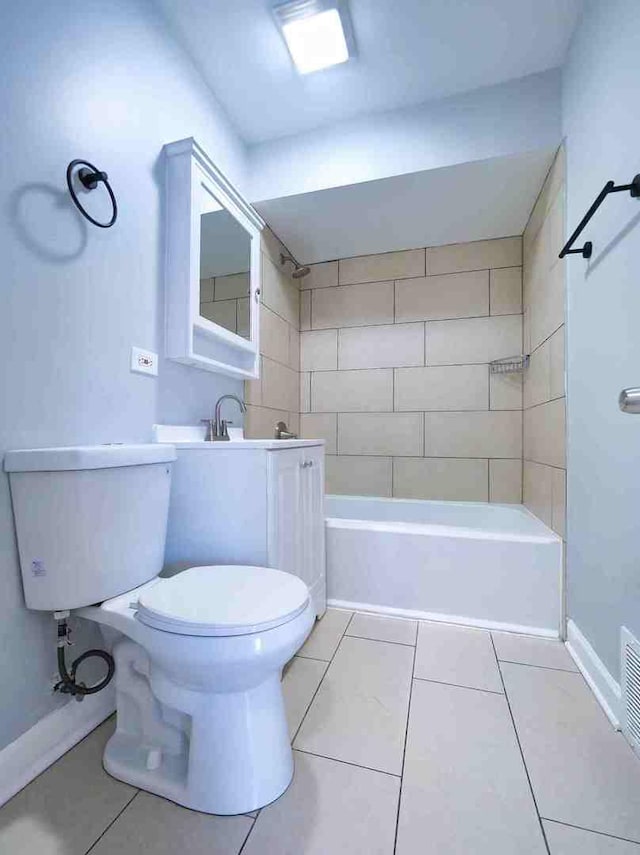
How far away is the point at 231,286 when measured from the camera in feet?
5.68

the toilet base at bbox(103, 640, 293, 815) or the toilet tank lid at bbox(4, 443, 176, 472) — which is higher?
the toilet tank lid at bbox(4, 443, 176, 472)

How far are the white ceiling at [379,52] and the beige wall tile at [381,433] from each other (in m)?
1.65

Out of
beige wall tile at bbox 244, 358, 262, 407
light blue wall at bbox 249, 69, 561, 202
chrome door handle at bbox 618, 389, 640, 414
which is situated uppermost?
light blue wall at bbox 249, 69, 561, 202

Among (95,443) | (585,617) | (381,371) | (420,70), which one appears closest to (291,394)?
(381,371)

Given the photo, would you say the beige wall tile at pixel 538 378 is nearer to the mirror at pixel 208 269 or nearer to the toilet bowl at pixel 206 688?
the mirror at pixel 208 269

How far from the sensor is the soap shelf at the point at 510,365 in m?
2.23

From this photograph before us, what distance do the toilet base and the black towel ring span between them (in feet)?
3.88

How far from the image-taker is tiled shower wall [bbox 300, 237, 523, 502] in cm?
236

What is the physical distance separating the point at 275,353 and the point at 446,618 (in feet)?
5.49

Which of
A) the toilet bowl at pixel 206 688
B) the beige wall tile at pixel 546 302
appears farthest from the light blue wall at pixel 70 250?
the beige wall tile at pixel 546 302

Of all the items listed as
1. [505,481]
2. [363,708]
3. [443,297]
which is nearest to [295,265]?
[443,297]

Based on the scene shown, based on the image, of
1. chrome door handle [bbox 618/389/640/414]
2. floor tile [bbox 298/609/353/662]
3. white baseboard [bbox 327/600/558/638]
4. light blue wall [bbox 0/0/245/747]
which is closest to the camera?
chrome door handle [bbox 618/389/640/414]

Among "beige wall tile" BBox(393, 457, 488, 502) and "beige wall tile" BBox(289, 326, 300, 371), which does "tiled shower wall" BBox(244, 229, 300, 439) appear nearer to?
"beige wall tile" BBox(289, 326, 300, 371)

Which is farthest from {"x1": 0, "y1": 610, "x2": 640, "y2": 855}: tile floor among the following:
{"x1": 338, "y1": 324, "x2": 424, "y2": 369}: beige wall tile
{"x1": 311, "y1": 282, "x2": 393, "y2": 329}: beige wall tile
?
{"x1": 311, "y1": 282, "x2": 393, "y2": 329}: beige wall tile
